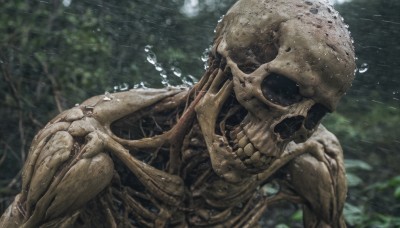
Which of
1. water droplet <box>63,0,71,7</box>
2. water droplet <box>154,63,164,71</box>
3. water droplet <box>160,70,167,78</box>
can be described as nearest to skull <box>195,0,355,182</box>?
water droplet <box>160,70,167,78</box>

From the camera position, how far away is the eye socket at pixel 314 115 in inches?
93.4

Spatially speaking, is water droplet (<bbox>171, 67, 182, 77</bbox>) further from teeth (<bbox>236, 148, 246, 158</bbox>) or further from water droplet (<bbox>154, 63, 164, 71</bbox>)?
teeth (<bbox>236, 148, 246, 158</bbox>)

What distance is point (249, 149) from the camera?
A: 7.69ft

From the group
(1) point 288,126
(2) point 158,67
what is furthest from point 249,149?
(2) point 158,67

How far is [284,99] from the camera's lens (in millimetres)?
2342

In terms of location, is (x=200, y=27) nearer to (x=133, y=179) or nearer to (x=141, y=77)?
(x=141, y=77)

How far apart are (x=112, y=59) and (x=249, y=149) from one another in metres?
3.15

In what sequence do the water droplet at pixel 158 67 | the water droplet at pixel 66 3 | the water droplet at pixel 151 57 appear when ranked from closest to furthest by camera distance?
1. the water droplet at pixel 158 67
2. the water droplet at pixel 151 57
3. the water droplet at pixel 66 3

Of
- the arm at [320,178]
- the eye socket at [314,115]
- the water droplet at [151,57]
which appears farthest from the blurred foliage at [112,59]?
the eye socket at [314,115]

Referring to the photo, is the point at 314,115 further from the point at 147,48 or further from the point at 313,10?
the point at 147,48

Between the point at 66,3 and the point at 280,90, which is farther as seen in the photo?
the point at 66,3

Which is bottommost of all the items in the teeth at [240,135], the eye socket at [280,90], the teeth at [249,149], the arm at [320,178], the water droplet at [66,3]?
the water droplet at [66,3]

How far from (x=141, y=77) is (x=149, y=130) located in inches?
102

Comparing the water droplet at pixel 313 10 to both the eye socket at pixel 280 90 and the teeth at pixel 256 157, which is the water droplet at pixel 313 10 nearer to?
the eye socket at pixel 280 90
